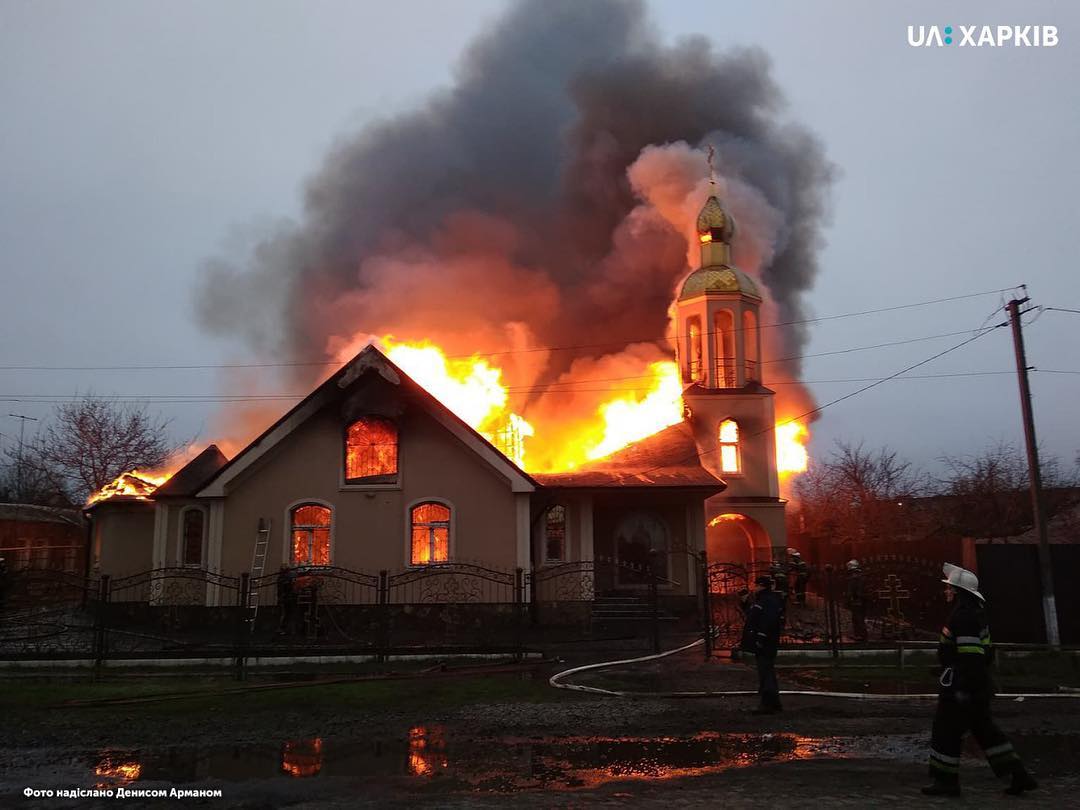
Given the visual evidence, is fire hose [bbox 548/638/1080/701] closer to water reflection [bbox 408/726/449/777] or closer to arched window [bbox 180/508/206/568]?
water reflection [bbox 408/726/449/777]

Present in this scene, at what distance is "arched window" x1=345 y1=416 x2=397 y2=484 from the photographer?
23672mm

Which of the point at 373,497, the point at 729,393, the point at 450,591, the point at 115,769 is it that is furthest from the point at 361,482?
the point at 115,769

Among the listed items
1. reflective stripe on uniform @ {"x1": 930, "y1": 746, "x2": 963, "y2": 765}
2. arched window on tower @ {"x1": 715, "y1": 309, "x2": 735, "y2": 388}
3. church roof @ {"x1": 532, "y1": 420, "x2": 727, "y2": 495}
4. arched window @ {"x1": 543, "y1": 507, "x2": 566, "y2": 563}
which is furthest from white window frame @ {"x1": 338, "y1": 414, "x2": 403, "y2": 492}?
reflective stripe on uniform @ {"x1": 930, "y1": 746, "x2": 963, "y2": 765}

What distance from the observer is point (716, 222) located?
35562mm

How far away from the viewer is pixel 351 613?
22.3m

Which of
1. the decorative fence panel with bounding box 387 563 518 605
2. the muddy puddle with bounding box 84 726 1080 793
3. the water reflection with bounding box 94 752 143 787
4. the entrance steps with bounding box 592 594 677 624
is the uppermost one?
the decorative fence panel with bounding box 387 563 518 605

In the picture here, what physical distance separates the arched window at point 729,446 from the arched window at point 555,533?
9.03 meters

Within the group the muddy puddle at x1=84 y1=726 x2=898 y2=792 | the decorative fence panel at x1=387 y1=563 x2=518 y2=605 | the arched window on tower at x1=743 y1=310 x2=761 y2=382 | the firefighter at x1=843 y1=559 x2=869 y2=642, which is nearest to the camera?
the muddy puddle at x1=84 y1=726 x2=898 y2=792

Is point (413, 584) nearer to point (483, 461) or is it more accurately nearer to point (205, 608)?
point (483, 461)

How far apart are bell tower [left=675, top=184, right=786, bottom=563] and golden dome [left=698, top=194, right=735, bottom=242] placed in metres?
0.04

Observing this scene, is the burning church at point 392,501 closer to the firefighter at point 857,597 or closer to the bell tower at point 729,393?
the bell tower at point 729,393

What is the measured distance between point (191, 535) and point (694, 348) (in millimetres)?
19952

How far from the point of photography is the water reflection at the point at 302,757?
26.4ft

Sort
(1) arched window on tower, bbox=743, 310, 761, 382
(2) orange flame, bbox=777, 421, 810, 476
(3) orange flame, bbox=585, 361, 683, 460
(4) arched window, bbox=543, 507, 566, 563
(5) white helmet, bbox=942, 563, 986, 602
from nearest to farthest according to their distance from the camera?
(5) white helmet, bbox=942, 563, 986, 602 → (4) arched window, bbox=543, 507, 566, 563 → (1) arched window on tower, bbox=743, 310, 761, 382 → (3) orange flame, bbox=585, 361, 683, 460 → (2) orange flame, bbox=777, 421, 810, 476
